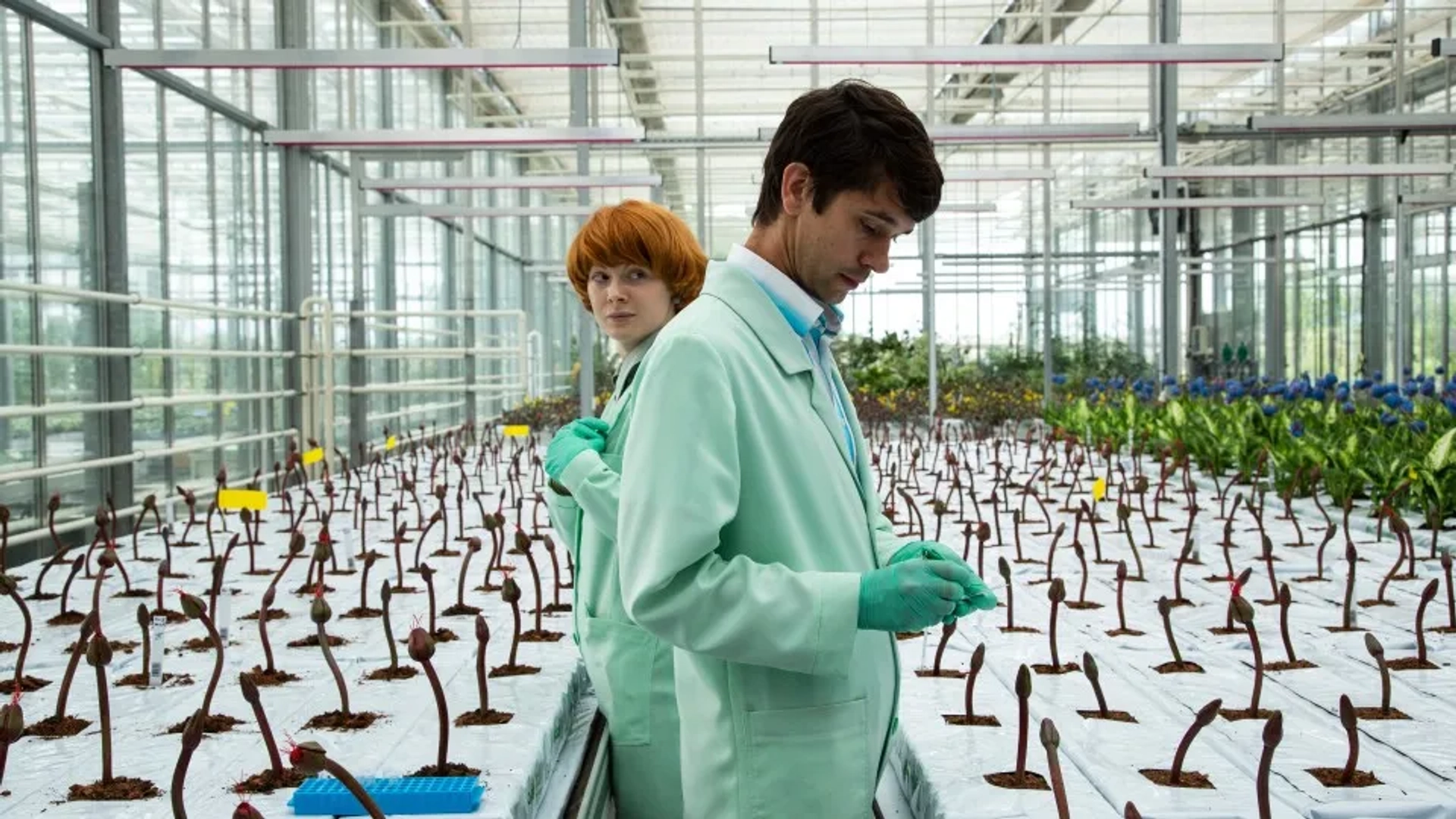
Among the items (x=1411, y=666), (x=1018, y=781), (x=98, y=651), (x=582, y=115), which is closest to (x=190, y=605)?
(x=98, y=651)

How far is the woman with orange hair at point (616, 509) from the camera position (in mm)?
2084

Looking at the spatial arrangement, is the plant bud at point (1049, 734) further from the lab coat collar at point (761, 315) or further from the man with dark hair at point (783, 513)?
the lab coat collar at point (761, 315)

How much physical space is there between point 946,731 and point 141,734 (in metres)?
1.42

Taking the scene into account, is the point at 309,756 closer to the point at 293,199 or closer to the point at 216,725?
the point at 216,725

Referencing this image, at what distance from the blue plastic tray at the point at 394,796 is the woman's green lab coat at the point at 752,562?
0.45 metres

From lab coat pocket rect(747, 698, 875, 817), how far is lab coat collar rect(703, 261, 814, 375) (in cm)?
40

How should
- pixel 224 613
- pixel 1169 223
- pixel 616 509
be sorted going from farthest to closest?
pixel 1169 223 → pixel 224 613 → pixel 616 509

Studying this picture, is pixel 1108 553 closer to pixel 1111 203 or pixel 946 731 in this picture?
pixel 946 731

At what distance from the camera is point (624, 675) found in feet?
7.23

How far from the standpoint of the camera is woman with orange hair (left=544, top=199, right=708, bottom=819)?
208cm

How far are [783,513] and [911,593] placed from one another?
0.18m

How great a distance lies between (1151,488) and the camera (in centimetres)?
647

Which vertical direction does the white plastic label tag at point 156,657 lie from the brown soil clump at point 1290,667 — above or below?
above

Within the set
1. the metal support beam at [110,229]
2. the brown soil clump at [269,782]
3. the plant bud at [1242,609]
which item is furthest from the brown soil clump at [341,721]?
the metal support beam at [110,229]
